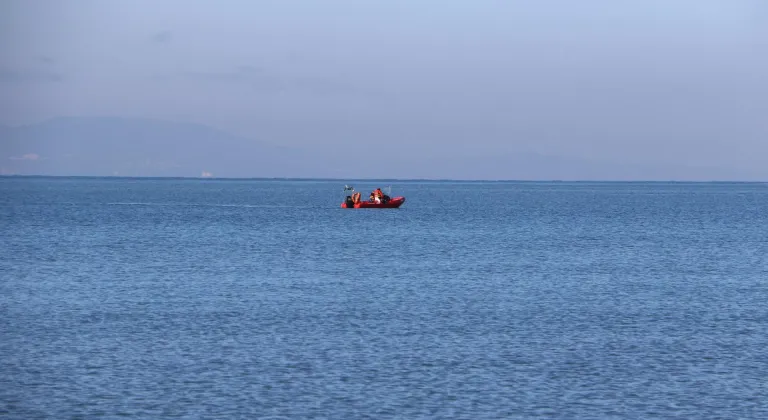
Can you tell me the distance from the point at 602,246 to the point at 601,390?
54.3 metres

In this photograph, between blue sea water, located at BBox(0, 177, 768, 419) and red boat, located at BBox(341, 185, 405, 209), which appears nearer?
blue sea water, located at BBox(0, 177, 768, 419)

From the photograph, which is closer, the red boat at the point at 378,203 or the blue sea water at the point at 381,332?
the blue sea water at the point at 381,332

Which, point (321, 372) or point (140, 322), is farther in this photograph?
point (140, 322)

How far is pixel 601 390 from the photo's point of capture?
27.4 m

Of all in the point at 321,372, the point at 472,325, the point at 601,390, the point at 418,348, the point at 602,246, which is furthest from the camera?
the point at 602,246

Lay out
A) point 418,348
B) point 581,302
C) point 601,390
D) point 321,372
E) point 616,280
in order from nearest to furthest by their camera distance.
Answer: point 601,390 < point 321,372 < point 418,348 < point 581,302 < point 616,280

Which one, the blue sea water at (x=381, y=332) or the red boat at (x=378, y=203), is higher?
the red boat at (x=378, y=203)

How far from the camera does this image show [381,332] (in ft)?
119

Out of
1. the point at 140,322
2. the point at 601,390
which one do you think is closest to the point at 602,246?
the point at 140,322

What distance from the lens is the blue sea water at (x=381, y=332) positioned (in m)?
26.4

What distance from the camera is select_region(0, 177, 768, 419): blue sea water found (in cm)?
2639

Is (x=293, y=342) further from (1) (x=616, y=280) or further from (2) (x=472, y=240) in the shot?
(2) (x=472, y=240)

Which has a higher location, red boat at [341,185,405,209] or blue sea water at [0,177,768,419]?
red boat at [341,185,405,209]

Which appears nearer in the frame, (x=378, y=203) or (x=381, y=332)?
(x=381, y=332)
